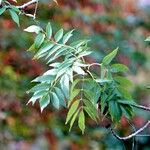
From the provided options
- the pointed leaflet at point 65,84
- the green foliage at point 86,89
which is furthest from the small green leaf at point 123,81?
the pointed leaflet at point 65,84

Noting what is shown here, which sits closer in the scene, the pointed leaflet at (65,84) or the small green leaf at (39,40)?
the pointed leaflet at (65,84)

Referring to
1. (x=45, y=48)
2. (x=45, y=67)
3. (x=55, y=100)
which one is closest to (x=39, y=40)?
(x=45, y=48)

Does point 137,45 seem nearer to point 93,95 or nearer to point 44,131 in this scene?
point 44,131

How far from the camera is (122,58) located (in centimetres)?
376

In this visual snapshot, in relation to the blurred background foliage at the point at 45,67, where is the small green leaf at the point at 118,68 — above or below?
above

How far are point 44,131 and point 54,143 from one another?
0.31 meters

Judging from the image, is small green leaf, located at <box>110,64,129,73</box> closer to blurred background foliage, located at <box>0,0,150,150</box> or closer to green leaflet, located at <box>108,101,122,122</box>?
green leaflet, located at <box>108,101,122,122</box>

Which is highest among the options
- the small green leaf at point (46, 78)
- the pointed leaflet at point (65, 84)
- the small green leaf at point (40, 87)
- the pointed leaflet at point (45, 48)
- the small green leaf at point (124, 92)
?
the pointed leaflet at point (45, 48)

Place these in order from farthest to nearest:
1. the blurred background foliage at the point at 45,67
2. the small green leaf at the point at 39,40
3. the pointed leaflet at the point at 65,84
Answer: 1. the blurred background foliage at the point at 45,67
2. the small green leaf at the point at 39,40
3. the pointed leaflet at the point at 65,84

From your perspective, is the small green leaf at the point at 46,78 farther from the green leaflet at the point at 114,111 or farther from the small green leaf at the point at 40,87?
the green leaflet at the point at 114,111

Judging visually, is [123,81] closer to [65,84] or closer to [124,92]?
[124,92]

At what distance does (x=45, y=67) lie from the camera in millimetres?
3500

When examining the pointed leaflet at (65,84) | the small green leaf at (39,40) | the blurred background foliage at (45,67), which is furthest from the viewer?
the blurred background foliage at (45,67)

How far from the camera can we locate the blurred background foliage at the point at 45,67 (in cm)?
323
